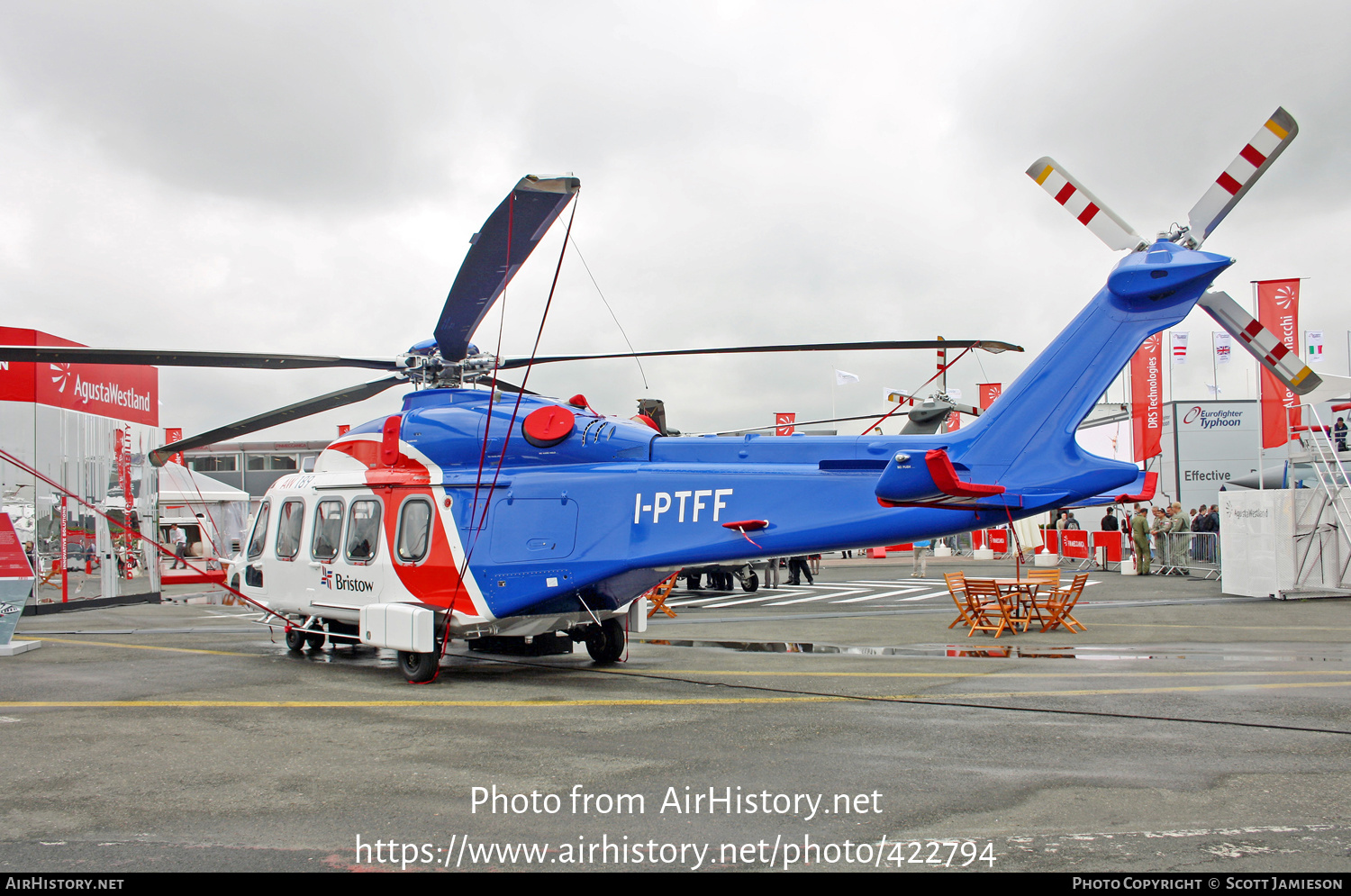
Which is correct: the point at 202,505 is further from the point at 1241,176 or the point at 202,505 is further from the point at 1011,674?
the point at 1241,176

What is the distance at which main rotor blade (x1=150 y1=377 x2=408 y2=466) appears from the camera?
10.9 metres

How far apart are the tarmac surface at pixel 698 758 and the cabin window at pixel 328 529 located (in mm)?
1485

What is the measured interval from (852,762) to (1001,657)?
5.84 meters

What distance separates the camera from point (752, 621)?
15.8 m

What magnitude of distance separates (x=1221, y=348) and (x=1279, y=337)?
31455 mm

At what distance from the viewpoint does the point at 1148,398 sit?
25422 millimetres

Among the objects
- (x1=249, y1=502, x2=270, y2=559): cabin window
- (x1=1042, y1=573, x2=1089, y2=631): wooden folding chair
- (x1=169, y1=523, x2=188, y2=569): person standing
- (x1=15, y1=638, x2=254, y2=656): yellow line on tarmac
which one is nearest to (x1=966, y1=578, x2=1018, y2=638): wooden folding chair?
(x1=1042, y1=573, x2=1089, y2=631): wooden folding chair

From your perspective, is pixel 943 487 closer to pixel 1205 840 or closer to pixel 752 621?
pixel 1205 840

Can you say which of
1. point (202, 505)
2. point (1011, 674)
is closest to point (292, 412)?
point (1011, 674)

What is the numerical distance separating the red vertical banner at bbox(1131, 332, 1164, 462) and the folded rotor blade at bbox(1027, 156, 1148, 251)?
19346 millimetres

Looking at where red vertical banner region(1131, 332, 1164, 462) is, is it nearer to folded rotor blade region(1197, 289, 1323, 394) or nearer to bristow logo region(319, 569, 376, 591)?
folded rotor blade region(1197, 289, 1323, 394)

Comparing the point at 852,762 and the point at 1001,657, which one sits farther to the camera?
the point at 1001,657

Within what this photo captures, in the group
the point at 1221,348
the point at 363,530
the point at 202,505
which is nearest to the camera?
the point at 363,530

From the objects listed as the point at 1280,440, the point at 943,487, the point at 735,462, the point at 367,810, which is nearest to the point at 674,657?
the point at 735,462
